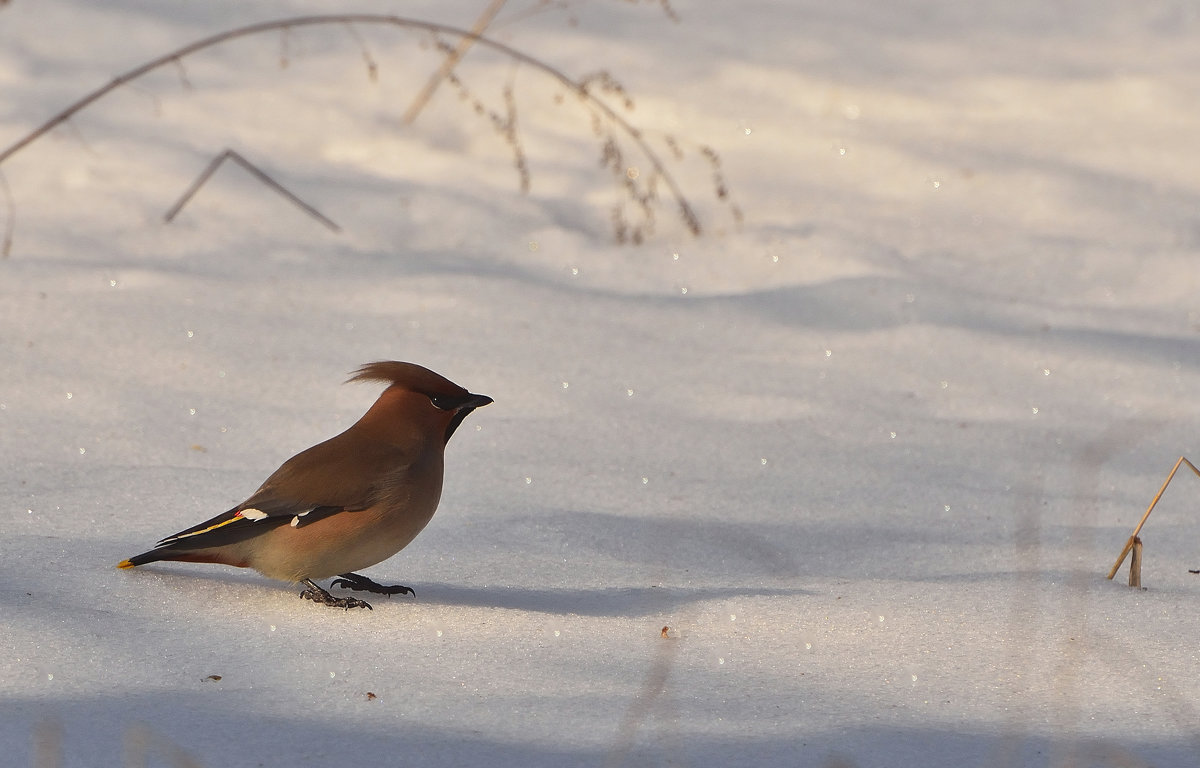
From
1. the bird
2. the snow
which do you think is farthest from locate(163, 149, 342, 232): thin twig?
the bird

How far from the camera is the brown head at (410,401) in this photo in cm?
272

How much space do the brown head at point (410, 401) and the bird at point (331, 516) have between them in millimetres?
18

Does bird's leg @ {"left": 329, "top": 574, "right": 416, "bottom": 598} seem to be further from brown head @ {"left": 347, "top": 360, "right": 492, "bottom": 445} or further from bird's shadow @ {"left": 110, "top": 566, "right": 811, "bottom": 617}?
brown head @ {"left": 347, "top": 360, "right": 492, "bottom": 445}

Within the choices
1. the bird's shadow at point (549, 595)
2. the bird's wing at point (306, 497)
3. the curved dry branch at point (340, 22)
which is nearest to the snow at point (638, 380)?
the bird's shadow at point (549, 595)

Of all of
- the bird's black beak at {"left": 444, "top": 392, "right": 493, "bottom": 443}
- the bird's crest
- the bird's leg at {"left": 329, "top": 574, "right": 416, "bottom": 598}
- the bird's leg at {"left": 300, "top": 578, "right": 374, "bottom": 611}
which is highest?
the bird's crest

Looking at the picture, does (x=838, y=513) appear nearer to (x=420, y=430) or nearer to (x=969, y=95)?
(x=420, y=430)

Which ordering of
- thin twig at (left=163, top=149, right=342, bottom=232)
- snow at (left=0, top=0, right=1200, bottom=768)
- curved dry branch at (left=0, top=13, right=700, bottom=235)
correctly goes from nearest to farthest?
snow at (left=0, top=0, right=1200, bottom=768)
curved dry branch at (left=0, top=13, right=700, bottom=235)
thin twig at (left=163, top=149, right=342, bottom=232)

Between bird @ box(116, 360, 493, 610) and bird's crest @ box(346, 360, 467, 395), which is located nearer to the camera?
bird @ box(116, 360, 493, 610)

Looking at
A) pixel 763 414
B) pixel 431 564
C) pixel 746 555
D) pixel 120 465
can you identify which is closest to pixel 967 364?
pixel 763 414

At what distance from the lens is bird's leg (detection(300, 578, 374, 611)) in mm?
2613

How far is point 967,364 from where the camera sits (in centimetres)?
449

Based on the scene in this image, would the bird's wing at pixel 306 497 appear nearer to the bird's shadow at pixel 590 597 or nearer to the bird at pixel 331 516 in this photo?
the bird at pixel 331 516

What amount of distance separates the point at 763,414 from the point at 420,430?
5.18 ft

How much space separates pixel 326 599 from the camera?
2.63 m
